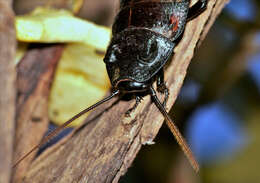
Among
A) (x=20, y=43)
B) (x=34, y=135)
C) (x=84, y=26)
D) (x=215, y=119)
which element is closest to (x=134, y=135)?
(x=34, y=135)

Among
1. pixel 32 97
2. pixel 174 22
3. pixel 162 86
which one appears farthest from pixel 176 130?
pixel 32 97

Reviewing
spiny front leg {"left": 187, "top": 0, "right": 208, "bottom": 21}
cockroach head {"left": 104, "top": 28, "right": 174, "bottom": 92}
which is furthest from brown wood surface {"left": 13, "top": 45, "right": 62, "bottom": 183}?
spiny front leg {"left": 187, "top": 0, "right": 208, "bottom": 21}

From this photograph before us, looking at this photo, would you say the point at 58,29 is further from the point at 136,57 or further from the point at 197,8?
the point at 197,8

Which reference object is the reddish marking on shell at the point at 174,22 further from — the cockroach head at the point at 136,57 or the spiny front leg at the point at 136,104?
the spiny front leg at the point at 136,104

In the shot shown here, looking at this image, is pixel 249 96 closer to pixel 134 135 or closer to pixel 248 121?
pixel 248 121

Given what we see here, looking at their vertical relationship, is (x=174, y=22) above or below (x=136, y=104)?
above

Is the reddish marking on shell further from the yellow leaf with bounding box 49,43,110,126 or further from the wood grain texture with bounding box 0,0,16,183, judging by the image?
the wood grain texture with bounding box 0,0,16,183

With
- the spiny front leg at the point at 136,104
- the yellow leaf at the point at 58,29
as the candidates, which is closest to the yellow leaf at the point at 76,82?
the yellow leaf at the point at 58,29
